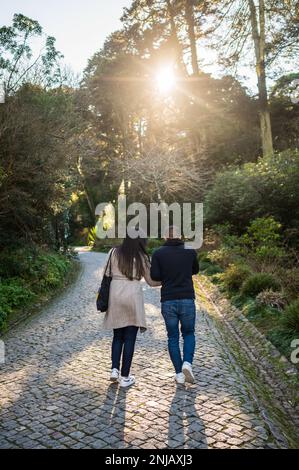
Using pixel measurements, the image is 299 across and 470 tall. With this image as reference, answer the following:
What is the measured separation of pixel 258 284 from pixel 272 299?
1.15 meters

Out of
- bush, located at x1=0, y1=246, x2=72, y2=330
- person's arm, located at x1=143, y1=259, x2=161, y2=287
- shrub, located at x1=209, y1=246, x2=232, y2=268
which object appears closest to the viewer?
person's arm, located at x1=143, y1=259, x2=161, y2=287

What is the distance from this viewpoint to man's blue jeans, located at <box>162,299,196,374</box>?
511cm

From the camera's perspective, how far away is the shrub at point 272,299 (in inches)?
333

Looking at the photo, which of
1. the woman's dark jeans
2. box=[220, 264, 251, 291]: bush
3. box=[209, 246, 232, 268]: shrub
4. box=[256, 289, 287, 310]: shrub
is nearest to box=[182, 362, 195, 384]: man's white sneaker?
the woman's dark jeans

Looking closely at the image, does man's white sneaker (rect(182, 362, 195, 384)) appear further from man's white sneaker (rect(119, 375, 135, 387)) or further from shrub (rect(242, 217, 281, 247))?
shrub (rect(242, 217, 281, 247))

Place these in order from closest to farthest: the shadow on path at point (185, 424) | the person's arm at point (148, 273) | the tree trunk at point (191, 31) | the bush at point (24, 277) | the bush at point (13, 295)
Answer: the shadow on path at point (185, 424) < the person's arm at point (148, 273) < the bush at point (13, 295) < the bush at point (24, 277) < the tree trunk at point (191, 31)

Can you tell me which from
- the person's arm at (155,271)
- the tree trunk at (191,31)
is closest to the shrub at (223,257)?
the person's arm at (155,271)

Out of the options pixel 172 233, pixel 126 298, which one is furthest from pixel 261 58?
pixel 126 298

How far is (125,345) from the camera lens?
5.16m

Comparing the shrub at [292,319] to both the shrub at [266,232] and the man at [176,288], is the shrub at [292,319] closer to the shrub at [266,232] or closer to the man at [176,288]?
the man at [176,288]

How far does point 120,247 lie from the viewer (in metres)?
5.19

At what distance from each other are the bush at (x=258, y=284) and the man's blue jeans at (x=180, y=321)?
15.8 feet

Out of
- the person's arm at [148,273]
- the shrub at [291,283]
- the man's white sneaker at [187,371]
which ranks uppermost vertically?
the person's arm at [148,273]
